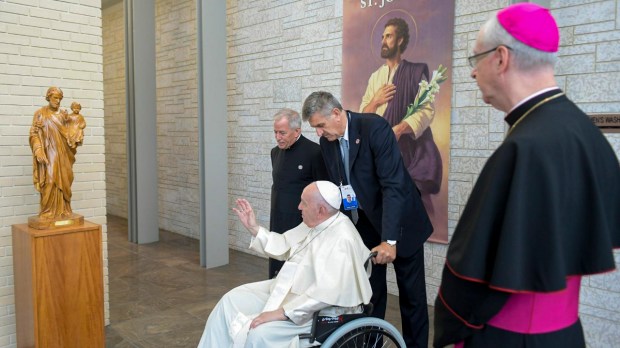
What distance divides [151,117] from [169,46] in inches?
49.3

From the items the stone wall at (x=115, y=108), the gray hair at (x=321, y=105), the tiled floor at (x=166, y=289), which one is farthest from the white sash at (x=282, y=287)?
the stone wall at (x=115, y=108)

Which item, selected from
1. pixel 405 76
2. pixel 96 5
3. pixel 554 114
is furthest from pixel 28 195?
pixel 554 114

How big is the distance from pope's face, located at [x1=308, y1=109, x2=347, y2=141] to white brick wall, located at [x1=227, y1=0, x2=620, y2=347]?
4.92 ft

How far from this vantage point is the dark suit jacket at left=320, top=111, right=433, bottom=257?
2.56 m

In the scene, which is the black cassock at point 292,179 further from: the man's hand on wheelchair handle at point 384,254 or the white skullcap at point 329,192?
the man's hand on wheelchair handle at point 384,254

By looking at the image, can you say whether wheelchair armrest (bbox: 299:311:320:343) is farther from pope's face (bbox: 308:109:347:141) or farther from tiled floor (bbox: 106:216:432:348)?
tiled floor (bbox: 106:216:432:348)

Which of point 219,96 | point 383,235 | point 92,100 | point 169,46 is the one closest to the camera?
point 383,235

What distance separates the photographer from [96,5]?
3488 mm

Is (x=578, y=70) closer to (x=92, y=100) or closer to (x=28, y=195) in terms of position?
(x=92, y=100)

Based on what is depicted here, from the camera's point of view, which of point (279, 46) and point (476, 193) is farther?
point (279, 46)

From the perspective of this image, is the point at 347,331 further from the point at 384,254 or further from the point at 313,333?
the point at 384,254

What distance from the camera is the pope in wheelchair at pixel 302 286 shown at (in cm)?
212

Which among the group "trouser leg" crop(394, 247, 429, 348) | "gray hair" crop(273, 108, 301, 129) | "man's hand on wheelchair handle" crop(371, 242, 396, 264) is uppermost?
"gray hair" crop(273, 108, 301, 129)

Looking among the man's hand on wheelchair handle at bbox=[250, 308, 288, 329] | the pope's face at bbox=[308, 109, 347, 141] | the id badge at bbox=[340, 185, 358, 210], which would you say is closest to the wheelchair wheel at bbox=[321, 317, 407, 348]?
the man's hand on wheelchair handle at bbox=[250, 308, 288, 329]
